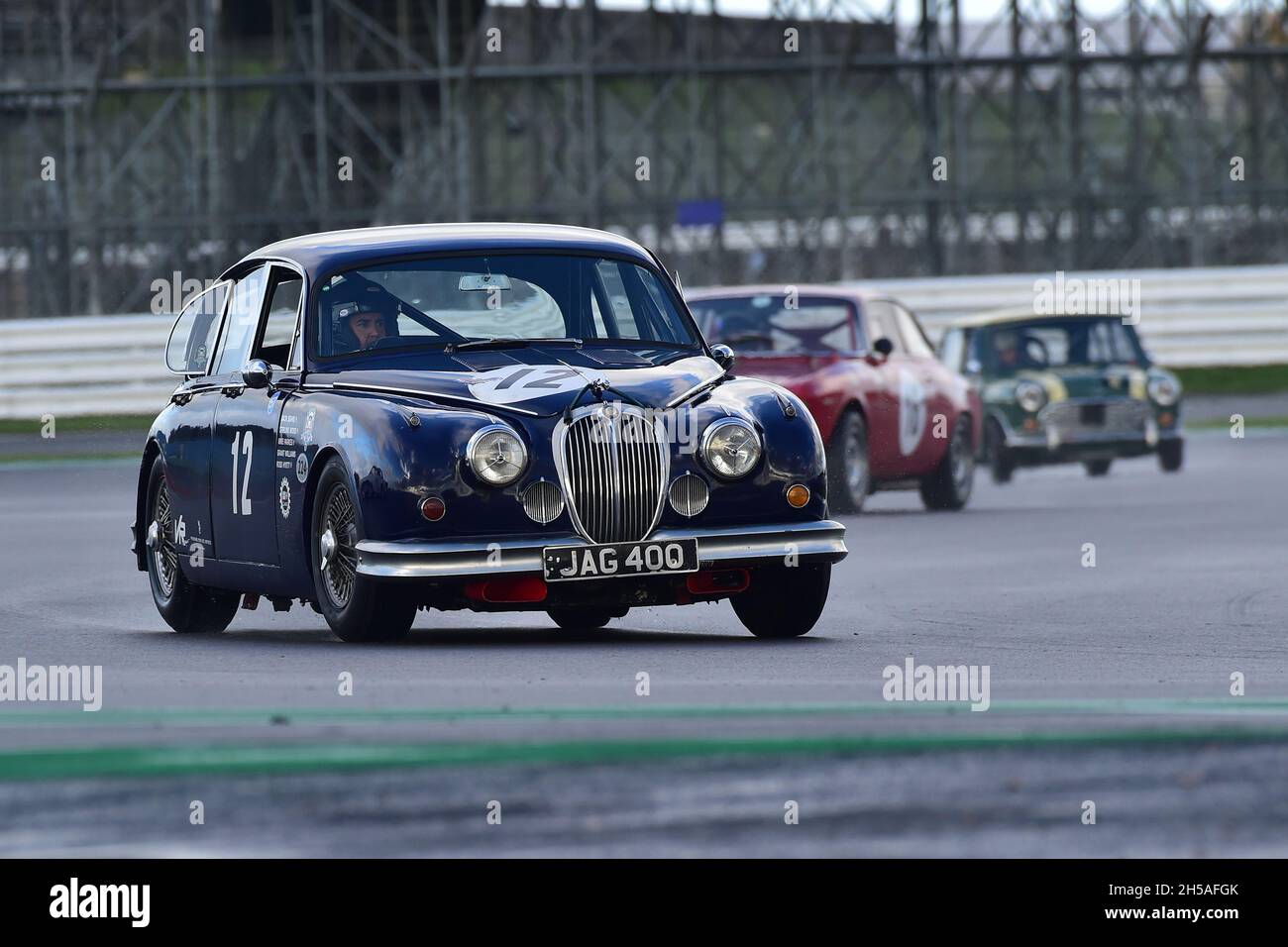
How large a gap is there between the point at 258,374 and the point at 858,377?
778cm

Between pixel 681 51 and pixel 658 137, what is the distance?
2.73 meters

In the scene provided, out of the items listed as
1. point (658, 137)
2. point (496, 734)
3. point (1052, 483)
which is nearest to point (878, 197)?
point (658, 137)

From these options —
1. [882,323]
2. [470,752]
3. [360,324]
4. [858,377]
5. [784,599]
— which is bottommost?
[470,752]

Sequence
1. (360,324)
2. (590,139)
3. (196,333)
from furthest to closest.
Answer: (590,139) < (196,333) < (360,324)

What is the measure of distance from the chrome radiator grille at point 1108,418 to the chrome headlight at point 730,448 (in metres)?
13.0

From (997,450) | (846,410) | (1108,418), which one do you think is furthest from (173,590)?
(1108,418)

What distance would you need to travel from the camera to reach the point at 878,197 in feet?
128

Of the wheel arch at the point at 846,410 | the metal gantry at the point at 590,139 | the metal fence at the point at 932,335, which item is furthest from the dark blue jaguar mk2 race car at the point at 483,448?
the metal gantry at the point at 590,139

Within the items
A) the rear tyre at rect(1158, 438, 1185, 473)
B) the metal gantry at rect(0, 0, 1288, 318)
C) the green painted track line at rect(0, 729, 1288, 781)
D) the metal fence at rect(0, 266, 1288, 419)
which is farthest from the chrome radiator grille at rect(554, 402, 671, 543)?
the metal gantry at rect(0, 0, 1288, 318)

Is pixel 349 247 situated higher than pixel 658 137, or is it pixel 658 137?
pixel 658 137

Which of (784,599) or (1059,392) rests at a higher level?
(1059,392)

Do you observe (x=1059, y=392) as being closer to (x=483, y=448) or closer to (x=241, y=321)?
(x=241, y=321)

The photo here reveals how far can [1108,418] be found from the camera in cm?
2266
